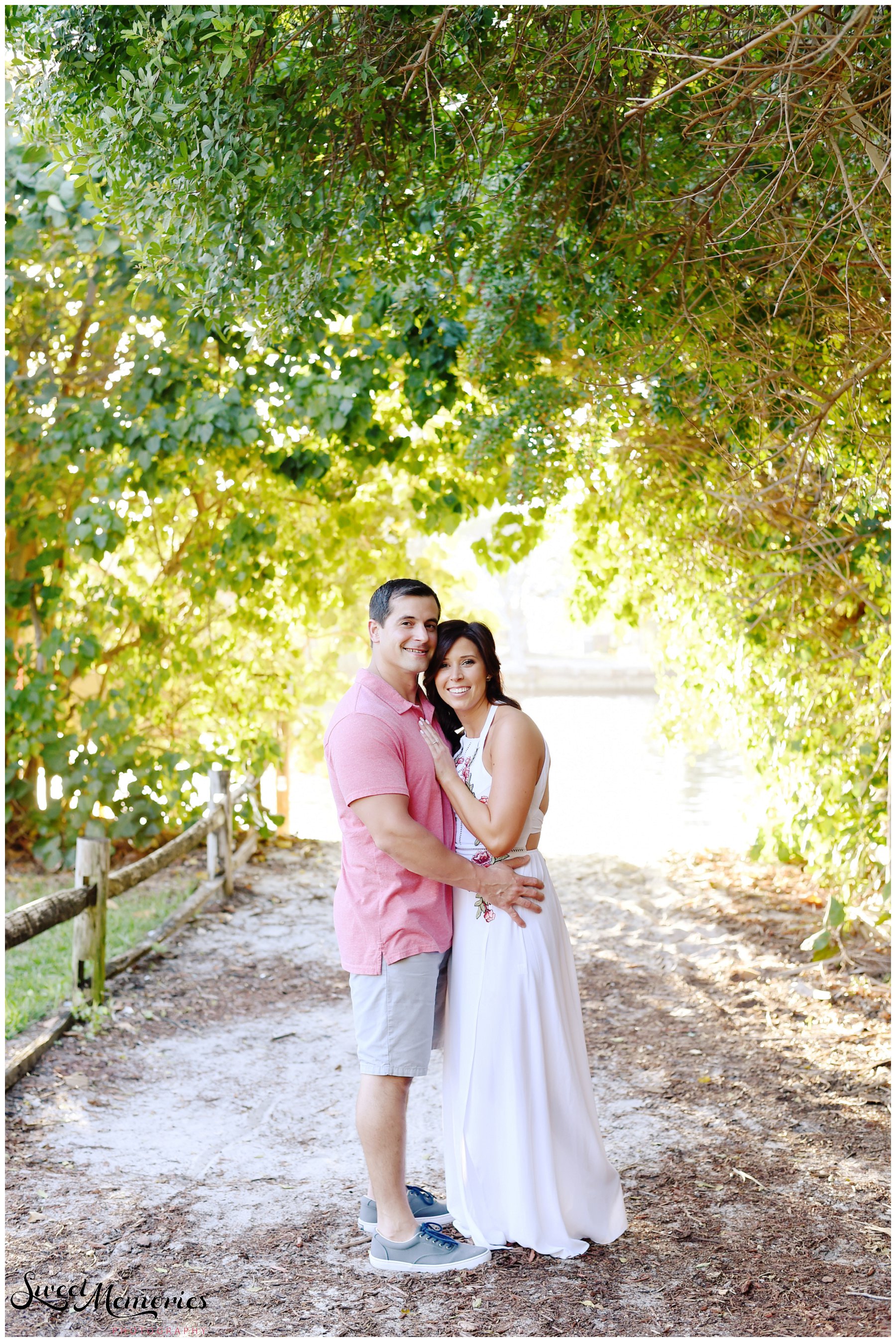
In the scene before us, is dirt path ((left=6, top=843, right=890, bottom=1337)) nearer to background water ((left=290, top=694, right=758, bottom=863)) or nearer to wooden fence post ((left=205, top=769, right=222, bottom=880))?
wooden fence post ((left=205, top=769, right=222, bottom=880))

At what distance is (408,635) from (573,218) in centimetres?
203

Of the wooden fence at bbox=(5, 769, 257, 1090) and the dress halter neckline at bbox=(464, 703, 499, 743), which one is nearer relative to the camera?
the dress halter neckline at bbox=(464, 703, 499, 743)

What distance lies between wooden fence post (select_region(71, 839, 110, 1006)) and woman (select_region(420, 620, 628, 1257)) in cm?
274

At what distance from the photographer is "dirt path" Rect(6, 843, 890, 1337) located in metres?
3.03

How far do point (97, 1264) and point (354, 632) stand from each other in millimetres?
7109

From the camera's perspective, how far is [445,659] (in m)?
3.34

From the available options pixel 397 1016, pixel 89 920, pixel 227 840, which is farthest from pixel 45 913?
pixel 227 840

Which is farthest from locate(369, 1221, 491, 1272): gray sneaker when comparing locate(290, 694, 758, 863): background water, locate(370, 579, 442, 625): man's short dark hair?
locate(290, 694, 758, 863): background water

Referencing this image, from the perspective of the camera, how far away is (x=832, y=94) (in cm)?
318

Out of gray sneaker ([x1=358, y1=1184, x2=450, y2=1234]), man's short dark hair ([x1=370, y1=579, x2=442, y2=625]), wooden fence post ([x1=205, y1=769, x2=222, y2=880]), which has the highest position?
man's short dark hair ([x1=370, y1=579, x2=442, y2=625])

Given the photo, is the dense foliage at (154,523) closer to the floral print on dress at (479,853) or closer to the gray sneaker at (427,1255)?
the floral print on dress at (479,853)

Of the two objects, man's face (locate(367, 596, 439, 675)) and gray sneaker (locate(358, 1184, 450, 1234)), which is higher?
man's face (locate(367, 596, 439, 675))
